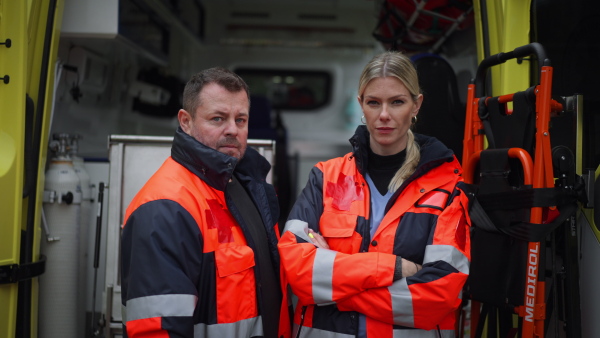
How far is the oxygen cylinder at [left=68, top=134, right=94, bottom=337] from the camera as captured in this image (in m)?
3.09

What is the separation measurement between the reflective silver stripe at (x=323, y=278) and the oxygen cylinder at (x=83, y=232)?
5.69 ft

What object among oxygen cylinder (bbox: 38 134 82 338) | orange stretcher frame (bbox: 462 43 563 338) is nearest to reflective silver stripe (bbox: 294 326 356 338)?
orange stretcher frame (bbox: 462 43 563 338)

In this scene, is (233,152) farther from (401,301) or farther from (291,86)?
(291,86)

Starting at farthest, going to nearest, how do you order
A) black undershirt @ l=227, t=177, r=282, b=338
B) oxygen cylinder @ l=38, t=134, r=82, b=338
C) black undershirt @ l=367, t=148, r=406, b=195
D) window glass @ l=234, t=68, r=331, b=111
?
1. window glass @ l=234, t=68, r=331, b=111
2. oxygen cylinder @ l=38, t=134, r=82, b=338
3. black undershirt @ l=367, t=148, r=406, b=195
4. black undershirt @ l=227, t=177, r=282, b=338

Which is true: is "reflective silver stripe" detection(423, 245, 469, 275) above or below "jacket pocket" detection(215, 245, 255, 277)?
above

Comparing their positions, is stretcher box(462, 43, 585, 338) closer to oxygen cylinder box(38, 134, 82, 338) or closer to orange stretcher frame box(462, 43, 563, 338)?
orange stretcher frame box(462, 43, 563, 338)

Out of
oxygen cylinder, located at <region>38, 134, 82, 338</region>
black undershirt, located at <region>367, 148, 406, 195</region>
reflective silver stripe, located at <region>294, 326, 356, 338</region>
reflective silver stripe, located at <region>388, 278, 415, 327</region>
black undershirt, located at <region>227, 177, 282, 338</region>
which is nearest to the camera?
reflective silver stripe, located at <region>388, 278, 415, 327</region>

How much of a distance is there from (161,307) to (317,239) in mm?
→ 591

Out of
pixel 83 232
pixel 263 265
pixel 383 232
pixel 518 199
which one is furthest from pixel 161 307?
pixel 83 232

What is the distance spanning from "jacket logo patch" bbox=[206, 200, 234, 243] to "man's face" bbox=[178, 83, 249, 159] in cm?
21

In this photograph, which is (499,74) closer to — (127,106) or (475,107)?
(475,107)

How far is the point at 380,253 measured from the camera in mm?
1873

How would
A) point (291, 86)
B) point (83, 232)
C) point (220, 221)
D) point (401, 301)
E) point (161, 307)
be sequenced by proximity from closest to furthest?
point (161, 307) → point (401, 301) → point (220, 221) → point (83, 232) → point (291, 86)

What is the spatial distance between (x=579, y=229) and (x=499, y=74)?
79cm
